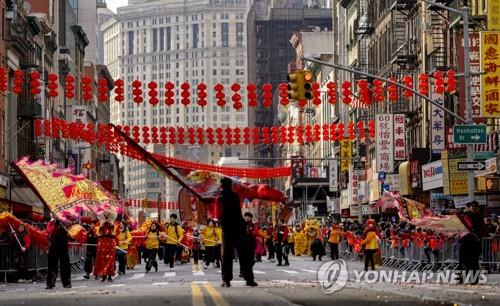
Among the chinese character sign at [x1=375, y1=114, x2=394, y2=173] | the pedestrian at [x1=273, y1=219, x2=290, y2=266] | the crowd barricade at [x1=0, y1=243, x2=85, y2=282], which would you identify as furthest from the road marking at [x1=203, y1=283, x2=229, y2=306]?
the chinese character sign at [x1=375, y1=114, x2=394, y2=173]

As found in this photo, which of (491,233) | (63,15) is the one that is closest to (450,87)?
(491,233)

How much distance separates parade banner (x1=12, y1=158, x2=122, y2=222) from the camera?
34.6 metres

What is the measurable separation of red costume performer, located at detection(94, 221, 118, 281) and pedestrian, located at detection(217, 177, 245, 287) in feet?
43.0

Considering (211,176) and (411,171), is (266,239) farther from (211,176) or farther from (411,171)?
(211,176)

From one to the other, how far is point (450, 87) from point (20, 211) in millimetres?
22427

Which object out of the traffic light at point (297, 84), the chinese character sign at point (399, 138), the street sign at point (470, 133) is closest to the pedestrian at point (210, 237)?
the traffic light at point (297, 84)

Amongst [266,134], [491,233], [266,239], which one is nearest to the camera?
[491,233]

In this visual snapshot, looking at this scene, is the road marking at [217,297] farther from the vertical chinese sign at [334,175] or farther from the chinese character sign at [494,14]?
the vertical chinese sign at [334,175]

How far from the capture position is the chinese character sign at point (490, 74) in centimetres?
4181

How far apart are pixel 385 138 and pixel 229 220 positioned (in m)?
43.1

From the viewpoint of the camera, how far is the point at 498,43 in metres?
41.9

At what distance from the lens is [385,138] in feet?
215

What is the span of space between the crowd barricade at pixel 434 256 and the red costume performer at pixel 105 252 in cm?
860

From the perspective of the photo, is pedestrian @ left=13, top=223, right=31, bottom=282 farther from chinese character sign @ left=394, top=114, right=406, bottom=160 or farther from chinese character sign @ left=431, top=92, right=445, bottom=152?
chinese character sign @ left=394, top=114, right=406, bottom=160
